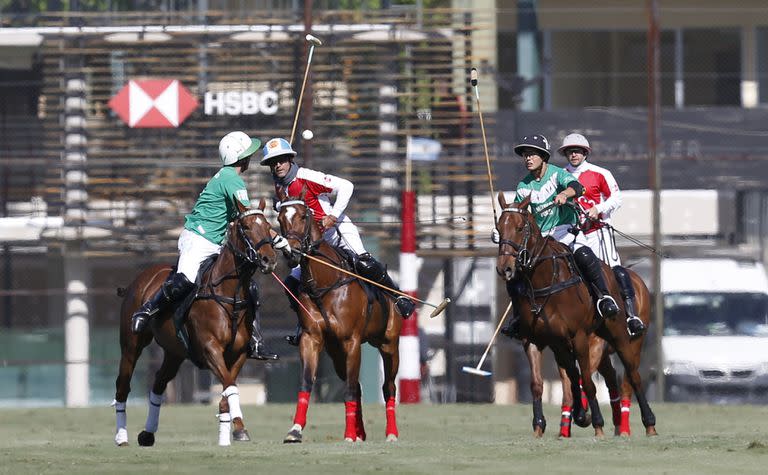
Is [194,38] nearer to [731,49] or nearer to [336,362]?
[731,49]

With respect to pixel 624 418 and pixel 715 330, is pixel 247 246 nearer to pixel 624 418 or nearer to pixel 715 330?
pixel 624 418

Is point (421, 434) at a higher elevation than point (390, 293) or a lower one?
lower

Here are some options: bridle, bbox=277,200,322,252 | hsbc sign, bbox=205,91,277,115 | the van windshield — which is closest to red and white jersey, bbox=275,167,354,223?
bridle, bbox=277,200,322,252

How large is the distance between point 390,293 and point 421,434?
268cm

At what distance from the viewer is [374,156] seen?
2730 centimetres

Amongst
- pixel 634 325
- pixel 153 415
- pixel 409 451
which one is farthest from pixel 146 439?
pixel 634 325

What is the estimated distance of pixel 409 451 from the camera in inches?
583

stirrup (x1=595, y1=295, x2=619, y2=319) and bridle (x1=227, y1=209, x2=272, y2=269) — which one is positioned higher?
bridle (x1=227, y1=209, x2=272, y2=269)

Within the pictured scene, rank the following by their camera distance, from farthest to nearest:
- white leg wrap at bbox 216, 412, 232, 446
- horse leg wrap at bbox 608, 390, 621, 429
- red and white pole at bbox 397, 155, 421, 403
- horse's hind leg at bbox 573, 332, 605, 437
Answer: red and white pole at bbox 397, 155, 421, 403
horse leg wrap at bbox 608, 390, 621, 429
horse's hind leg at bbox 573, 332, 605, 437
white leg wrap at bbox 216, 412, 232, 446

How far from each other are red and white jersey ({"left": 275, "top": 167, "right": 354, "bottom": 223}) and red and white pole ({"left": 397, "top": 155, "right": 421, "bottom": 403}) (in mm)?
7852

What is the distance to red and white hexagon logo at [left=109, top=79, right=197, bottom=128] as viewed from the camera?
27516mm

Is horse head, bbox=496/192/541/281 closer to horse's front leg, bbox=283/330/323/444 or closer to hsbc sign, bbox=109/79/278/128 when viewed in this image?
horse's front leg, bbox=283/330/323/444

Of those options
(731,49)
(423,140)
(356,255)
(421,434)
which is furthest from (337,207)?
(731,49)

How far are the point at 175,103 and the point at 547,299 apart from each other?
1170 centimetres
